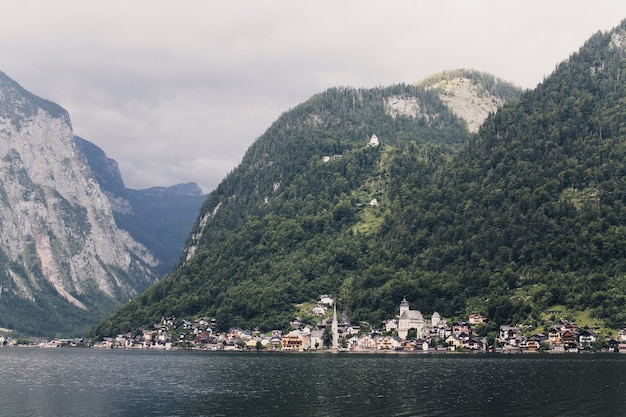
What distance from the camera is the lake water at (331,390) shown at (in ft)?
276

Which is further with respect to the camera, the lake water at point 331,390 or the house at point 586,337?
the house at point 586,337

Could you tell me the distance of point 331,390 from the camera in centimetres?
10306

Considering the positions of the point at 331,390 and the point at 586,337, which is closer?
the point at 331,390

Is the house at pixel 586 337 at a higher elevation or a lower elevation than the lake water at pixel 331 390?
higher

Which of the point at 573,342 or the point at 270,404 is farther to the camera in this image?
the point at 573,342

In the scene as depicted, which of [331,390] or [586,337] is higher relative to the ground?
[586,337]

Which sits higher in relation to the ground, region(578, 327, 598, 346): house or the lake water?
region(578, 327, 598, 346): house

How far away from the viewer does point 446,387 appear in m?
105

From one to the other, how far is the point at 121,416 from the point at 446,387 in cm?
4429

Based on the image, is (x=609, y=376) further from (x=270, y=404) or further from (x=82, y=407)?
(x=82, y=407)

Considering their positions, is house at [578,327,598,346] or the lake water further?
house at [578,327,598,346]

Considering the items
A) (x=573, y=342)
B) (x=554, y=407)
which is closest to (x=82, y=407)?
(x=554, y=407)

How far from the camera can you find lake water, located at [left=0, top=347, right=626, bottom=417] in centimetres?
8406

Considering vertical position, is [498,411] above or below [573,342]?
below
